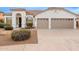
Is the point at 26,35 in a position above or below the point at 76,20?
below

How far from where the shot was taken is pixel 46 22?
19.1 ft

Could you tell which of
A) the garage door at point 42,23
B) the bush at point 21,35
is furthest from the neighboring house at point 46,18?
the bush at point 21,35

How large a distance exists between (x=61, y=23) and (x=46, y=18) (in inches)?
16.5

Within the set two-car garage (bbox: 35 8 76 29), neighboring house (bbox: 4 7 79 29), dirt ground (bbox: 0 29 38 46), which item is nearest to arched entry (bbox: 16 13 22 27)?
neighboring house (bbox: 4 7 79 29)

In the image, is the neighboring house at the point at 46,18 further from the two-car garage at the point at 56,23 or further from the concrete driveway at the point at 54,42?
the concrete driveway at the point at 54,42

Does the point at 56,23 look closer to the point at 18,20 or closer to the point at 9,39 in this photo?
the point at 18,20

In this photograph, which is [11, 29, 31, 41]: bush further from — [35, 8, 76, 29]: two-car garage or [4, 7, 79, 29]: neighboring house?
[35, 8, 76, 29]: two-car garage

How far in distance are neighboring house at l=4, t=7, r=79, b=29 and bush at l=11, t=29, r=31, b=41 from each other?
0.51ft

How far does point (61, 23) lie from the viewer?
5742 millimetres
